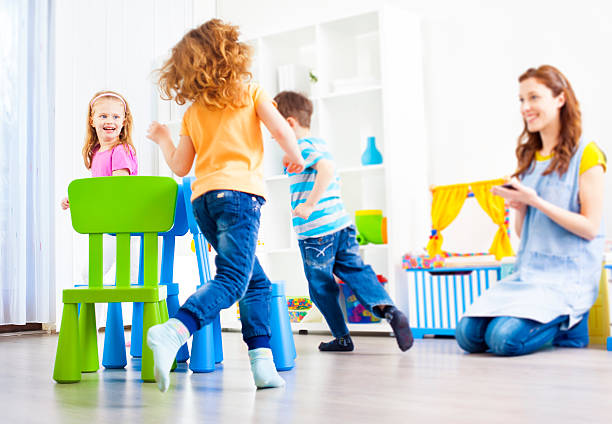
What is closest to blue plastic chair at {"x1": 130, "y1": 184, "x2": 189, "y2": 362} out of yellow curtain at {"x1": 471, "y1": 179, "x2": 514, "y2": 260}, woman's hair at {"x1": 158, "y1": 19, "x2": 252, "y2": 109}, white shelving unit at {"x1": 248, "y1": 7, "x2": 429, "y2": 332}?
woman's hair at {"x1": 158, "y1": 19, "x2": 252, "y2": 109}

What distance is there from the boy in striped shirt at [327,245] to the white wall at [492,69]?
36.2 inches

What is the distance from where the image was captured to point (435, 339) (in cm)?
271

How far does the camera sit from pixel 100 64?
3.61 metres

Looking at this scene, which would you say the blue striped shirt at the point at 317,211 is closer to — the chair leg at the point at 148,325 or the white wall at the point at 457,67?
the chair leg at the point at 148,325

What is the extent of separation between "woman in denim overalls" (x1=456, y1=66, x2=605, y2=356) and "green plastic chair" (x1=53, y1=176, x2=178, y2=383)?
3.54 ft

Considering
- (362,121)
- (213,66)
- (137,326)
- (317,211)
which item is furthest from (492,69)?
(137,326)

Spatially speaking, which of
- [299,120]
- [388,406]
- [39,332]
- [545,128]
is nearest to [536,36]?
[545,128]

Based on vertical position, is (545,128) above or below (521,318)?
above

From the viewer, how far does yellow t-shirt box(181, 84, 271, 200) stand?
155 cm

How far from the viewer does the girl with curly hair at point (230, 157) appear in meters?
1.52

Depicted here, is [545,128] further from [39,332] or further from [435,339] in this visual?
[39,332]

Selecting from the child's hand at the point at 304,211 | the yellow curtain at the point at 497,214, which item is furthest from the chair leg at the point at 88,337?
the yellow curtain at the point at 497,214

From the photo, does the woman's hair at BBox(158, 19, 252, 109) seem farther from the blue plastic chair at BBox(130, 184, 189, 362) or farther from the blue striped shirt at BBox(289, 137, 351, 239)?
the blue striped shirt at BBox(289, 137, 351, 239)

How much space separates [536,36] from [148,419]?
8.25 ft
